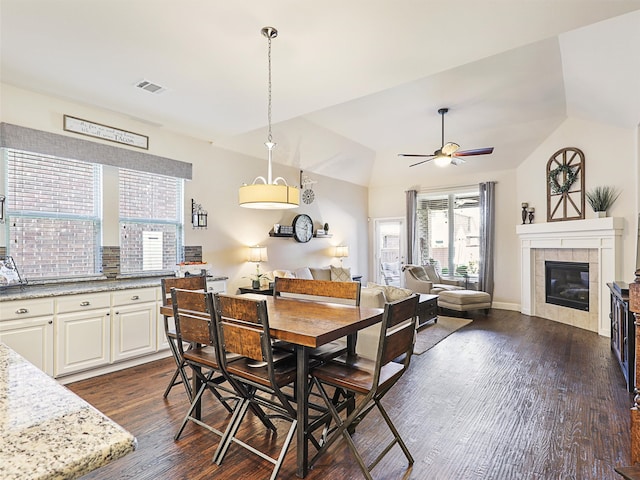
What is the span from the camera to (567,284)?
6062mm

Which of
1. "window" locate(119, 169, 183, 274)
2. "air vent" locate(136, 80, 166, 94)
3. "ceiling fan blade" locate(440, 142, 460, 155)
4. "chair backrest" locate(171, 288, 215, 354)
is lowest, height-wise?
"chair backrest" locate(171, 288, 215, 354)

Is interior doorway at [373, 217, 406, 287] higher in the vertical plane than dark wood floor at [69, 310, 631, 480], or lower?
higher

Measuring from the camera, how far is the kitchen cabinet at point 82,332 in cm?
326

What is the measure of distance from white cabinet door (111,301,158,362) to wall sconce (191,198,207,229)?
1344 mm

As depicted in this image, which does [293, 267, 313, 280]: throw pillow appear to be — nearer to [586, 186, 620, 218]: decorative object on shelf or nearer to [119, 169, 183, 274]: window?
[119, 169, 183, 274]: window

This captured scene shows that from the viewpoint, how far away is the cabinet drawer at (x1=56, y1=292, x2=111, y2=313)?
129 inches

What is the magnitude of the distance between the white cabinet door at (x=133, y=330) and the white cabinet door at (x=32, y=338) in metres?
0.55

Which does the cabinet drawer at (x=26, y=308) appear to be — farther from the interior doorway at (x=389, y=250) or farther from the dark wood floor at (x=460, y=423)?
the interior doorway at (x=389, y=250)

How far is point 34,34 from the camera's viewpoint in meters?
2.62

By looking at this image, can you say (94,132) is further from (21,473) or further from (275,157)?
(21,473)

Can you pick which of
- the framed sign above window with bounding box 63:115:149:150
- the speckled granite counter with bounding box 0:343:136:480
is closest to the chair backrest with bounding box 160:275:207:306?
the framed sign above window with bounding box 63:115:149:150

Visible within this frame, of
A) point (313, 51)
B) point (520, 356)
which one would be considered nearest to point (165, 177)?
point (313, 51)

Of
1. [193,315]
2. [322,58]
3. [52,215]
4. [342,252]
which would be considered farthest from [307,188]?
[193,315]

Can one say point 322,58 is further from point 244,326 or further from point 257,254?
point 257,254
